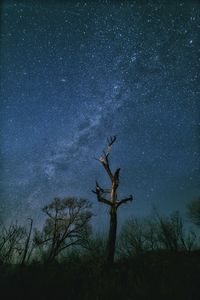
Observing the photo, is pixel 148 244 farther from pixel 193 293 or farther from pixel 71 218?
pixel 193 293

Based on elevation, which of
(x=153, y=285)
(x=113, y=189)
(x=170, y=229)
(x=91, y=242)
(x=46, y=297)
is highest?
(x=170, y=229)

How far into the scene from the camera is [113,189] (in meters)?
14.8

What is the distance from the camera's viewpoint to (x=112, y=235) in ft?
44.9

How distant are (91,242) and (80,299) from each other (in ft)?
82.7

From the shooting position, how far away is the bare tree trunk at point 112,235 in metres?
13.4

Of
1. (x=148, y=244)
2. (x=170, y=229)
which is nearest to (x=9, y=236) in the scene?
(x=148, y=244)

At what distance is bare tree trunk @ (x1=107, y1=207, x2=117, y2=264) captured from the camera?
1339 cm

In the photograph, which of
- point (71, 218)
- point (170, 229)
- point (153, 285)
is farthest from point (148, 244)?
point (153, 285)

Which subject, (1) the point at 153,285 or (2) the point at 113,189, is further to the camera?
(2) the point at 113,189

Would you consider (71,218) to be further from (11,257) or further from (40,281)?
(40,281)

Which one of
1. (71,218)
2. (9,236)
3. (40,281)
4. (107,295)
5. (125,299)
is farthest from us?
(9,236)

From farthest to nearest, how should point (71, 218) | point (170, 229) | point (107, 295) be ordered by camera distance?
point (170, 229), point (71, 218), point (107, 295)

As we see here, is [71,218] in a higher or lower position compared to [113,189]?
higher

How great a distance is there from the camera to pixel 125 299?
5.97 m
